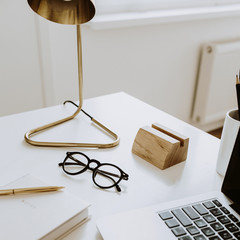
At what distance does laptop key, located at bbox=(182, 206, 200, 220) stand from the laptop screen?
88 mm

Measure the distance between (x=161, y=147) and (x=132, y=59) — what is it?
1.22m

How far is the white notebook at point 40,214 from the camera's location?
0.47 metres

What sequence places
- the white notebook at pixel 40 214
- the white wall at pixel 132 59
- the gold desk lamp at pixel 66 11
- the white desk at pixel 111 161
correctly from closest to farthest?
the white notebook at pixel 40 214, the white desk at pixel 111 161, the gold desk lamp at pixel 66 11, the white wall at pixel 132 59

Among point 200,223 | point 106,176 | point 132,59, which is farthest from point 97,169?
point 132,59

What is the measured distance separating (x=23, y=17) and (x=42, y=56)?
0.20 m

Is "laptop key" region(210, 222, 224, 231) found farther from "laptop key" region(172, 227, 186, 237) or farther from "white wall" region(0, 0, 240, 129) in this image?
"white wall" region(0, 0, 240, 129)

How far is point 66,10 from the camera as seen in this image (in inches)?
32.6

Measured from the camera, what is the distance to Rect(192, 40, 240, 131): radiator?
2.06 metres

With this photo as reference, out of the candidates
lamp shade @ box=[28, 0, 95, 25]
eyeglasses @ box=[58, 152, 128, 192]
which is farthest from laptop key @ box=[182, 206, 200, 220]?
lamp shade @ box=[28, 0, 95, 25]

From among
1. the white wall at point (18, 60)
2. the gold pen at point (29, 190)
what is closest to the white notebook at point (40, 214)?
the gold pen at point (29, 190)

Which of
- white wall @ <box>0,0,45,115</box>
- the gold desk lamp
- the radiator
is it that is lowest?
the radiator

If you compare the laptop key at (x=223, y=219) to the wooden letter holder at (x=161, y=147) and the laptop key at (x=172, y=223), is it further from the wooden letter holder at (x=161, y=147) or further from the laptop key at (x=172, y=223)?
the wooden letter holder at (x=161, y=147)

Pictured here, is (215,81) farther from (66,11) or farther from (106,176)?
(106,176)

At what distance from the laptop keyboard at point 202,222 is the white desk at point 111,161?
7 cm
